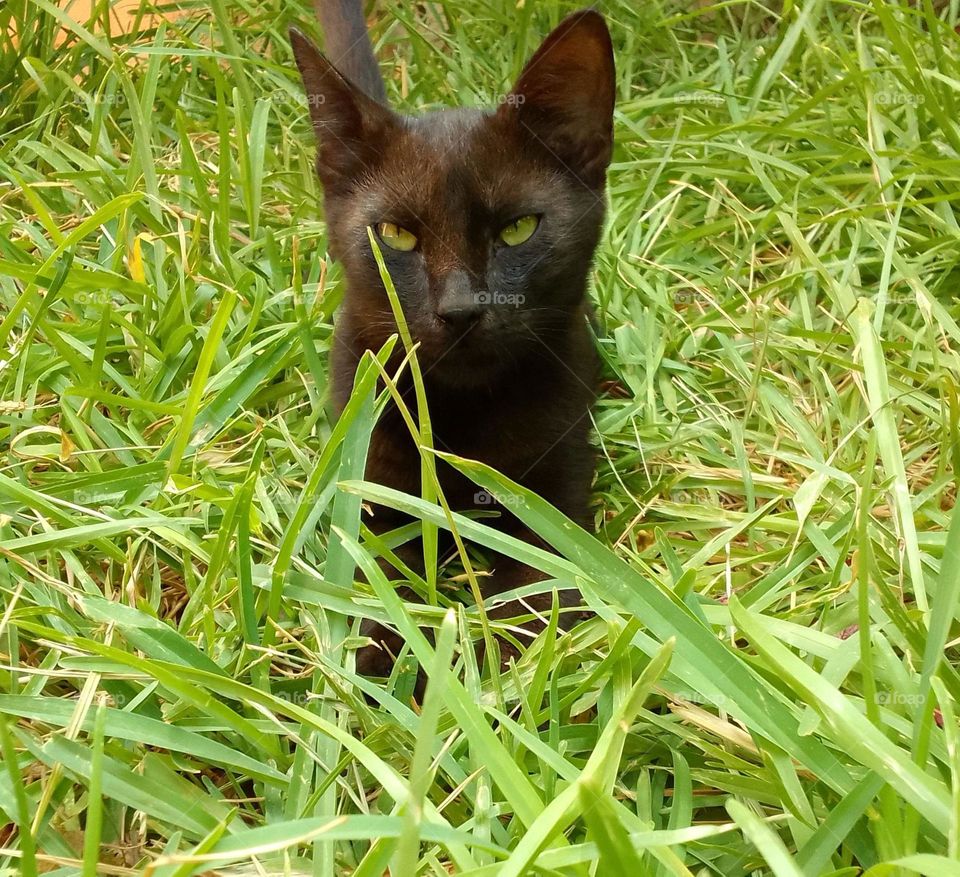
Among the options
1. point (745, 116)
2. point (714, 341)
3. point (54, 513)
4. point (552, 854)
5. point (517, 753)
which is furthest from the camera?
point (745, 116)

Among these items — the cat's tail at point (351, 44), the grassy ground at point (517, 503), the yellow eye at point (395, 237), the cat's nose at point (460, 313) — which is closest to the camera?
the grassy ground at point (517, 503)

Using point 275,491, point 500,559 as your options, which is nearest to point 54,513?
point 275,491

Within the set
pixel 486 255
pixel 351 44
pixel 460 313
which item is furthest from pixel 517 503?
pixel 351 44

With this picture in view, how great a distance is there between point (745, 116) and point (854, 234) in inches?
19.9

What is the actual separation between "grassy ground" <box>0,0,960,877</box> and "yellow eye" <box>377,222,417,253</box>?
22 centimetres

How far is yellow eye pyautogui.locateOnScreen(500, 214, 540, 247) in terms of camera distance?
117 centimetres

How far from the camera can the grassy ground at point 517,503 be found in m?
0.71

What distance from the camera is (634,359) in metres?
1.57

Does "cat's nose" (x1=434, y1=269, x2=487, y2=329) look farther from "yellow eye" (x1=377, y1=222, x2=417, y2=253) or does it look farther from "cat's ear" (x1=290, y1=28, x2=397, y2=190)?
"cat's ear" (x1=290, y1=28, x2=397, y2=190)

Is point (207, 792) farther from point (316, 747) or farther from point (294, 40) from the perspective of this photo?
point (294, 40)

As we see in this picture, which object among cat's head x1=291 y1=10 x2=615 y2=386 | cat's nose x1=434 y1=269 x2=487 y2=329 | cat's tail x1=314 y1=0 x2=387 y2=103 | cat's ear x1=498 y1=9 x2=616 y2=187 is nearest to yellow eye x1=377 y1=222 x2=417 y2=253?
cat's head x1=291 y1=10 x2=615 y2=386

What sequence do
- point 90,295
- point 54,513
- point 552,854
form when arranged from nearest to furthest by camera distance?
point 552,854
point 54,513
point 90,295

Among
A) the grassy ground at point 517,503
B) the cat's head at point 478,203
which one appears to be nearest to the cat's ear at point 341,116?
the cat's head at point 478,203

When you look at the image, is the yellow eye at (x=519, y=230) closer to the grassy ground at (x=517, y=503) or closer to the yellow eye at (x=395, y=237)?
the yellow eye at (x=395, y=237)
